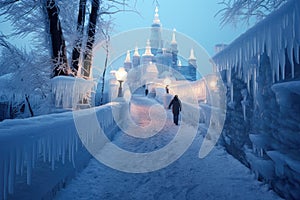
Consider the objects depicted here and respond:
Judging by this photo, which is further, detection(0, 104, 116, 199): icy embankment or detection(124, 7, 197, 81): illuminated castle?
detection(124, 7, 197, 81): illuminated castle

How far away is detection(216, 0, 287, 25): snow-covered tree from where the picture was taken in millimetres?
7859

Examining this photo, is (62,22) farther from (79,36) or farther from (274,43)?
(274,43)

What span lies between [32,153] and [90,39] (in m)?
9.05

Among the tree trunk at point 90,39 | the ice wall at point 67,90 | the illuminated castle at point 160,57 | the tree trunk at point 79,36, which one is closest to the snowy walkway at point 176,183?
the ice wall at point 67,90

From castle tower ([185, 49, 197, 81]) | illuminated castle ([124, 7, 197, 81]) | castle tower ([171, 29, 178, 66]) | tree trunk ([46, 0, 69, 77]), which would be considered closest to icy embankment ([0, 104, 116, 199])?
tree trunk ([46, 0, 69, 77])

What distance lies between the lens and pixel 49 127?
9.07 feet

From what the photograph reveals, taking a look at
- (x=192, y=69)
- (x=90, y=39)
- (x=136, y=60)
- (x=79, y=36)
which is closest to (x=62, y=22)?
(x=79, y=36)

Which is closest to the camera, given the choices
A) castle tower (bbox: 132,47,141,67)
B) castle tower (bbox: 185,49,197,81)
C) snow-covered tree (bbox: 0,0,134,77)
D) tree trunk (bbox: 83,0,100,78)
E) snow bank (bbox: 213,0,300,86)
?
snow bank (bbox: 213,0,300,86)

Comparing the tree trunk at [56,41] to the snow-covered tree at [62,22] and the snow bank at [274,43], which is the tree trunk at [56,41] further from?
the snow bank at [274,43]

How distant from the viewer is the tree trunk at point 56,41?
27.5 ft

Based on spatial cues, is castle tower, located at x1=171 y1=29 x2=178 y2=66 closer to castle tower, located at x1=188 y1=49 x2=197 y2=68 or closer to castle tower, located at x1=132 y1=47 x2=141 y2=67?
castle tower, located at x1=188 y1=49 x2=197 y2=68

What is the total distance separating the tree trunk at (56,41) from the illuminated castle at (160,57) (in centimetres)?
5956

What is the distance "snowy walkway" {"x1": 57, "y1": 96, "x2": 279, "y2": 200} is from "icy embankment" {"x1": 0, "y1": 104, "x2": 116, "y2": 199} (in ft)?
1.63

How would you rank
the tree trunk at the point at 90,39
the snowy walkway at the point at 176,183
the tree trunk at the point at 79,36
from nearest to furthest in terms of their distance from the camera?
1. the snowy walkway at the point at 176,183
2. the tree trunk at the point at 79,36
3. the tree trunk at the point at 90,39
